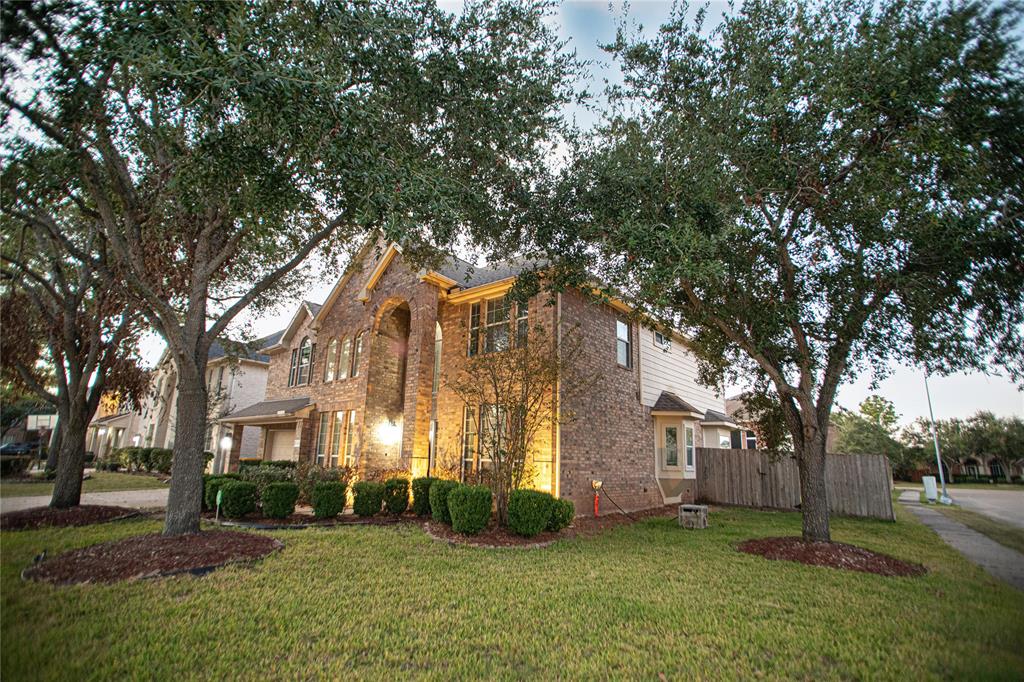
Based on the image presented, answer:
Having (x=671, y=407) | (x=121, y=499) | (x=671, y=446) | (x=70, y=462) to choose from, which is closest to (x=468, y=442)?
(x=671, y=407)

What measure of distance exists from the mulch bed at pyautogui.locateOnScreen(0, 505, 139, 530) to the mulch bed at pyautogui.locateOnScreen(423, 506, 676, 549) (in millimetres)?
6517

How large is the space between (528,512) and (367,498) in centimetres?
451

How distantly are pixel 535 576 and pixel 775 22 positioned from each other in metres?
9.84

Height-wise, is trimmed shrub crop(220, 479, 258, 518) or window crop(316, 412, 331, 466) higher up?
window crop(316, 412, 331, 466)

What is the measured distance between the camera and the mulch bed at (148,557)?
5367 millimetres

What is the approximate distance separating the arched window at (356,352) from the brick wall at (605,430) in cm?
800

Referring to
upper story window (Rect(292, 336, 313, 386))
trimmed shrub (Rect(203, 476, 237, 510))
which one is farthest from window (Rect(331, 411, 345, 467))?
trimmed shrub (Rect(203, 476, 237, 510))

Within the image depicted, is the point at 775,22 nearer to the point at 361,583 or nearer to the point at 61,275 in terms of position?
the point at 361,583

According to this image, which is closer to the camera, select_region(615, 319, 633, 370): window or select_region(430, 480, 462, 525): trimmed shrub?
select_region(430, 480, 462, 525): trimmed shrub

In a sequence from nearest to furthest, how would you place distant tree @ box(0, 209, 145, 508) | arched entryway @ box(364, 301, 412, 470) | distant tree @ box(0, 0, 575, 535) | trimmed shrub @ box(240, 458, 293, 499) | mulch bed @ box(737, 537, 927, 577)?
distant tree @ box(0, 0, 575, 535) < mulch bed @ box(737, 537, 927, 577) < distant tree @ box(0, 209, 145, 508) < trimmed shrub @ box(240, 458, 293, 499) < arched entryway @ box(364, 301, 412, 470)

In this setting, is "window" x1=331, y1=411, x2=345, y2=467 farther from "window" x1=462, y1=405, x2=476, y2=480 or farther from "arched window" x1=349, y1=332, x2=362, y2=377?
"window" x1=462, y1=405, x2=476, y2=480

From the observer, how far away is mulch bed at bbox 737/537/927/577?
6889 millimetres

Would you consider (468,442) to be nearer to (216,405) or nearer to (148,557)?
(148,557)

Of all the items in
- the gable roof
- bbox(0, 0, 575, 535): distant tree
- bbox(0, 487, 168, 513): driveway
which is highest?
bbox(0, 0, 575, 535): distant tree
